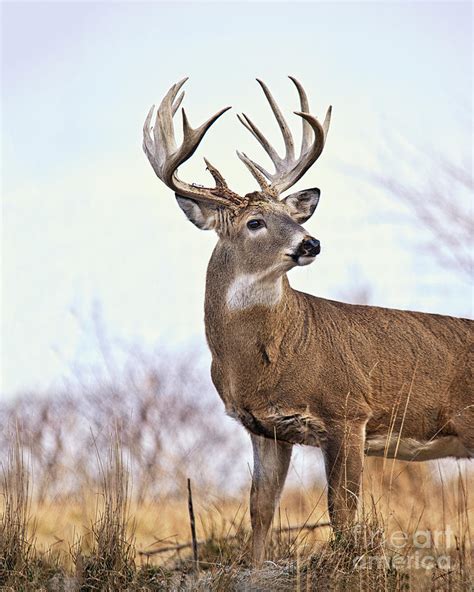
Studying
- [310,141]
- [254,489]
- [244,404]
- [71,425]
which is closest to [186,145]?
[310,141]

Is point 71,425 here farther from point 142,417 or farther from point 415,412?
point 415,412

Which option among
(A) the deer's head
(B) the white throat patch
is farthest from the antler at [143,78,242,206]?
(B) the white throat patch

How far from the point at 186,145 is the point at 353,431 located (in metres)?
2.49

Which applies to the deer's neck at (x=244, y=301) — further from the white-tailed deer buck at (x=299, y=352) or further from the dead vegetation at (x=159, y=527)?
the dead vegetation at (x=159, y=527)

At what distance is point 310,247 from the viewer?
7.63m

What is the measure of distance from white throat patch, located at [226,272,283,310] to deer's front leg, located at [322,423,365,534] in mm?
1107

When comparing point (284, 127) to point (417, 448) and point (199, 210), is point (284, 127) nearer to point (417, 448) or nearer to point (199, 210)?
point (199, 210)

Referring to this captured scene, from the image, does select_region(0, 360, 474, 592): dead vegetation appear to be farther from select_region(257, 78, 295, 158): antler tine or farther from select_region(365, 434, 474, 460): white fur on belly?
select_region(257, 78, 295, 158): antler tine

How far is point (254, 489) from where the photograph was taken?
809 cm

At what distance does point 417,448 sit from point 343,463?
96 cm

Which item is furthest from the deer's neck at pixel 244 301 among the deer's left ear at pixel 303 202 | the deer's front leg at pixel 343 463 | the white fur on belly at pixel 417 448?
the white fur on belly at pixel 417 448

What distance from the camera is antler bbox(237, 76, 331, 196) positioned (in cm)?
842

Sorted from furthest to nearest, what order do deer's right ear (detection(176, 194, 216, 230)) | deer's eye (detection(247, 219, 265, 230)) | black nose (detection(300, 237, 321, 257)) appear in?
deer's right ear (detection(176, 194, 216, 230)), deer's eye (detection(247, 219, 265, 230)), black nose (detection(300, 237, 321, 257))

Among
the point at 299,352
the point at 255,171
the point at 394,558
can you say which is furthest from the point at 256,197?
the point at 394,558
